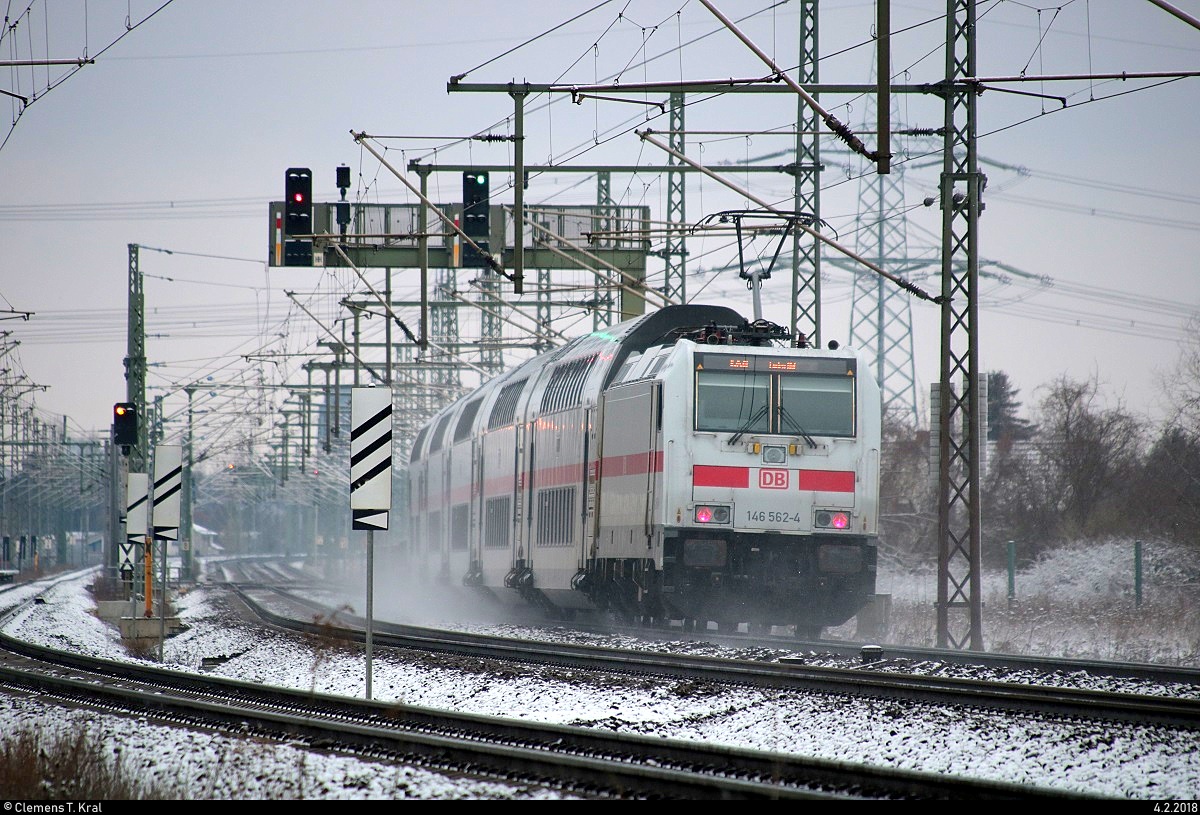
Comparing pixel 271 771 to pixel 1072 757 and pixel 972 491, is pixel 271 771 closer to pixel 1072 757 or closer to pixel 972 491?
pixel 1072 757

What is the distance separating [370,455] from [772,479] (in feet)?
26.0

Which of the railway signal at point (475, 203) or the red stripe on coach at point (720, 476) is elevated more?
the railway signal at point (475, 203)

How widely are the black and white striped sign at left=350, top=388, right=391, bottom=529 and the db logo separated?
7.61 meters

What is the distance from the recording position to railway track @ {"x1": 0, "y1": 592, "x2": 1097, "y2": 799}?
25.8 ft

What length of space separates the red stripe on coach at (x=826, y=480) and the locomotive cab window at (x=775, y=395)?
0.51 metres

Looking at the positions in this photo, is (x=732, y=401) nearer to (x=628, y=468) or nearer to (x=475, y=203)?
(x=628, y=468)

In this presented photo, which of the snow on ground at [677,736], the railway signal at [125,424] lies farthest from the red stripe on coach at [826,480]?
the railway signal at [125,424]

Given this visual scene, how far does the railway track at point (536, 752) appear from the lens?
25.8ft

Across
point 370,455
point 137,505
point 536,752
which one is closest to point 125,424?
point 137,505

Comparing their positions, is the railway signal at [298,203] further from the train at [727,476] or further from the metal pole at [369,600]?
the metal pole at [369,600]

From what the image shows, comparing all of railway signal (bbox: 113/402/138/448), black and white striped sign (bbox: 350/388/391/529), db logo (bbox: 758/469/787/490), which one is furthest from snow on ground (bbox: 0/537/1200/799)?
railway signal (bbox: 113/402/138/448)

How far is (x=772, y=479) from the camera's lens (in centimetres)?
2020

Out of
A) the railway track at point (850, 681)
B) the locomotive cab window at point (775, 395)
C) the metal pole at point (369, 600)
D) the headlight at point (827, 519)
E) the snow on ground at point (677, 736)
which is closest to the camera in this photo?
the snow on ground at point (677, 736)

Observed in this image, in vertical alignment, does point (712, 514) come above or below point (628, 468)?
below
